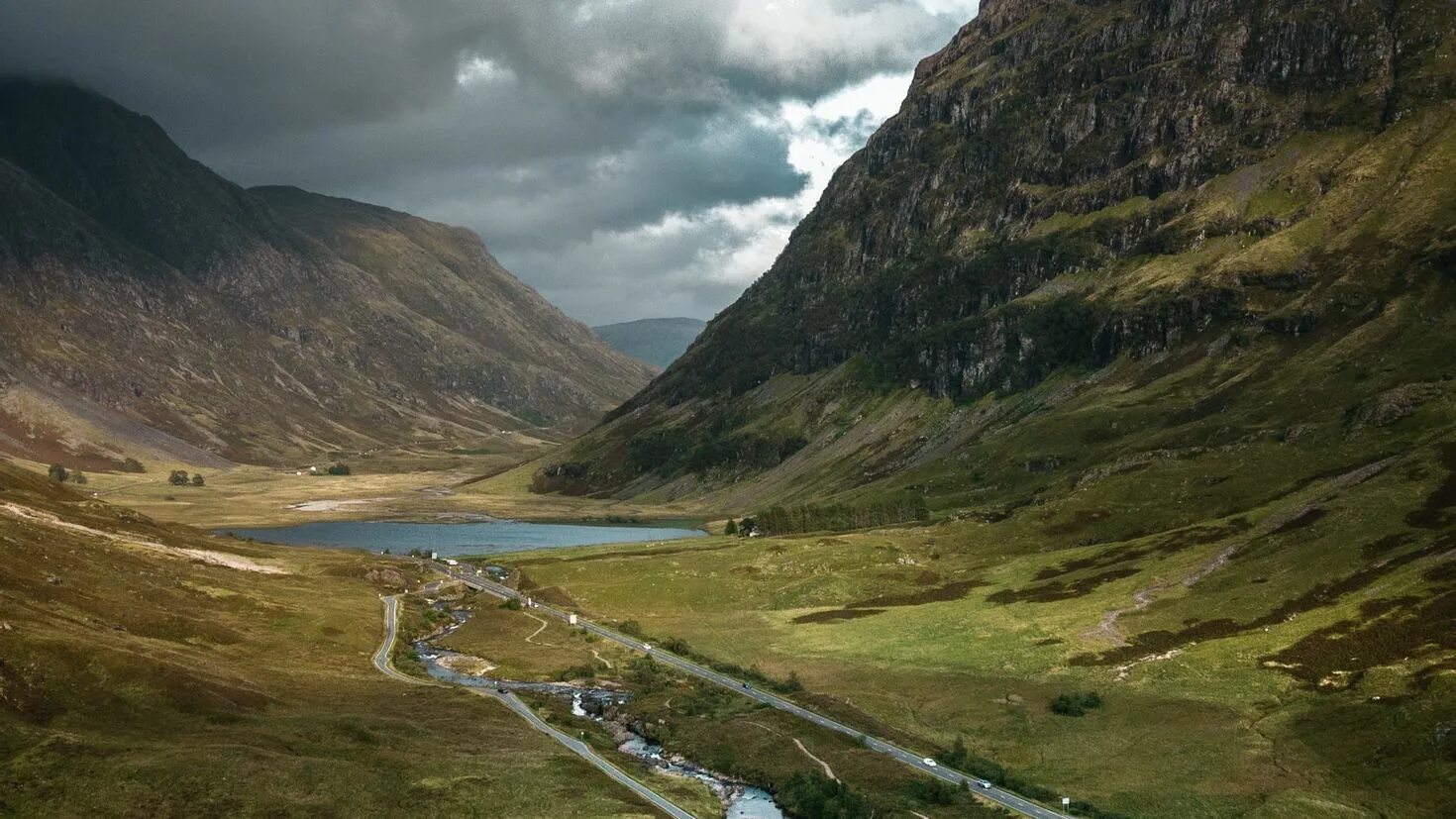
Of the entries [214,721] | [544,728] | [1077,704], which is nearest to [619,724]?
[544,728]

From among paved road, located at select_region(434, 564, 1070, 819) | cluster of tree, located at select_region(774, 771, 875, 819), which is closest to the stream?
cluster of tree, located at select_region(774, 771, 875, 819)

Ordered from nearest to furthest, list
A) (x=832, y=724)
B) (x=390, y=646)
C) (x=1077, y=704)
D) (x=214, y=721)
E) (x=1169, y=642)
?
(x=214, y=721)
(x=1077, y=704)
(x=832, y=724)
(x=1169, y=642)
(x=390, y=646)

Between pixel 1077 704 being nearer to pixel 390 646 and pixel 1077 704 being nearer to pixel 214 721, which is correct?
pixel 214 721

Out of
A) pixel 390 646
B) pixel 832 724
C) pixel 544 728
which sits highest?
pixel 390 646

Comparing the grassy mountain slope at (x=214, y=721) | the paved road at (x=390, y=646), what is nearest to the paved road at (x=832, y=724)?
the paved road at (x=390, y=646)

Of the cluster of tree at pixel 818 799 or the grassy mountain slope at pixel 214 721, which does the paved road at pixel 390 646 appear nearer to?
the grassy mountain slope at pixel 214 721

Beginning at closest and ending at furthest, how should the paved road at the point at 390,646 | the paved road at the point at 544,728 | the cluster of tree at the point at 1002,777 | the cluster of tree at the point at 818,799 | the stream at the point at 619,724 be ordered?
the cluster of tree at the point at 1002,777 → the cluster of tree at the point at 818,799 → the paved road at the point at 544,728 → the stream at the point at 619,724 → the paved road at the point at 390,646

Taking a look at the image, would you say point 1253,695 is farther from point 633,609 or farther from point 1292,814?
point 633,609
